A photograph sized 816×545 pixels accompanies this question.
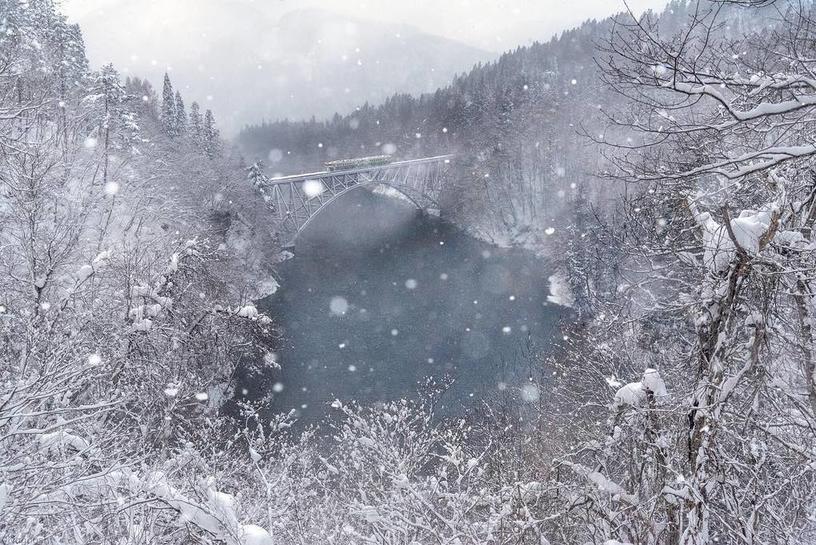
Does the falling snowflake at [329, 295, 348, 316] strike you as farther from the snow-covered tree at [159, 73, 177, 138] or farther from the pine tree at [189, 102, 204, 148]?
the snow-covered tree at [159, 73, 177, 138]

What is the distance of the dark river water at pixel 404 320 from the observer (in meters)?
24.2

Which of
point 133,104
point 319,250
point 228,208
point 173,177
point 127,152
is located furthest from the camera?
point 319,250

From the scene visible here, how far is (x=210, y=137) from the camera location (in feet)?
192

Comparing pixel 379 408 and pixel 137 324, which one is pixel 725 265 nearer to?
pixel 137 324

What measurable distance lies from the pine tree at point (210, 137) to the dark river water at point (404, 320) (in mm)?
15541

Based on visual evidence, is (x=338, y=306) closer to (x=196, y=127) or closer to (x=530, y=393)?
(x=530, y=393)

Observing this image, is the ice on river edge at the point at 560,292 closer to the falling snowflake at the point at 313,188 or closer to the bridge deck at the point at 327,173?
the bridge deck at the point at 327,173

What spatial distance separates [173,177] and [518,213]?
34.2 meters

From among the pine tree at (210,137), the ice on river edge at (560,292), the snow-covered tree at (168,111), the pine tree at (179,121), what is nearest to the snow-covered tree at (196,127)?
the pine tree at (210,137)

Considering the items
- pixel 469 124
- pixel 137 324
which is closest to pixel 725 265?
pixel 137 324

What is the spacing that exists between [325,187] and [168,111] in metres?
20.0

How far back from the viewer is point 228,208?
132ft

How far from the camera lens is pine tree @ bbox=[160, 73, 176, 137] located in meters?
53.4

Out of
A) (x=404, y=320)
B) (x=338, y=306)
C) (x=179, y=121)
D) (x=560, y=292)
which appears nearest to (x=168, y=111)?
(x=179, y=121)
